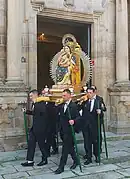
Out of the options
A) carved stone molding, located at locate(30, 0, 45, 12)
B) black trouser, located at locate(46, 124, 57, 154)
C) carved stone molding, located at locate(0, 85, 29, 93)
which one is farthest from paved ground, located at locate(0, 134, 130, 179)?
carved stone molding, located at locate(30, 0, 45, 12)

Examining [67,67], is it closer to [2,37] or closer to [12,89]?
[12,89]

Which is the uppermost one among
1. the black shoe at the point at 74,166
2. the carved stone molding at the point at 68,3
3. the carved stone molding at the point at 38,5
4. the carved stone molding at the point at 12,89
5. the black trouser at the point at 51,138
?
the carved stone molding at the point at 68,3

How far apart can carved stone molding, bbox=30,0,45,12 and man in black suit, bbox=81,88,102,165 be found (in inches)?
131

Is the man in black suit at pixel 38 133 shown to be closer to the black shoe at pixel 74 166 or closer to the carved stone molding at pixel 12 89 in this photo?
the black shoe at pixel 74 166

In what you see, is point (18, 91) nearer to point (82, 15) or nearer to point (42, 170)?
point (42, 170)

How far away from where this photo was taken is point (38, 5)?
8008 mm

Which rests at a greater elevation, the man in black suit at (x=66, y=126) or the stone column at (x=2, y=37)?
the stone column at (x=2, y=37)

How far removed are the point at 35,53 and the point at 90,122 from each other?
118 inches

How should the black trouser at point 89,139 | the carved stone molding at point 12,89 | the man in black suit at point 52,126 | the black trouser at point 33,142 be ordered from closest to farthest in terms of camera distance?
the black trouser at point 33,142, the black trouser at point 89,139, the man in black suit at point 52,126, the carved stone molding at point 12,89

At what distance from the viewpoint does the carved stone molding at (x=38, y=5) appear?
793cm

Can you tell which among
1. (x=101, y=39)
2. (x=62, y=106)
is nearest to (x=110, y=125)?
(x=101, y=39)

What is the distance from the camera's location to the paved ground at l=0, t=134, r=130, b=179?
196 inches

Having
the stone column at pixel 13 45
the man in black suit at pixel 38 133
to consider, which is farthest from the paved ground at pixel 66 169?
the stone column at pixel 13 45

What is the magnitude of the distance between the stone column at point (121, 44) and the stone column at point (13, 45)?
3.34 metres
